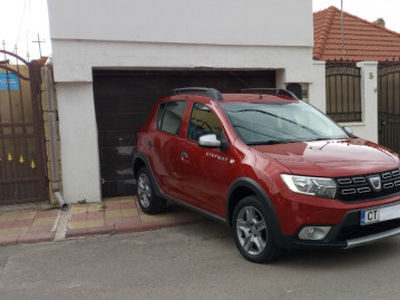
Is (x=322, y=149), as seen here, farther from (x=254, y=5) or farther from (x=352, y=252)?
(x=254, y=5)

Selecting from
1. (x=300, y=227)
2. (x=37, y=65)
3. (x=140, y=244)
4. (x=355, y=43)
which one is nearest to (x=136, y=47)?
(x=37, y=65)

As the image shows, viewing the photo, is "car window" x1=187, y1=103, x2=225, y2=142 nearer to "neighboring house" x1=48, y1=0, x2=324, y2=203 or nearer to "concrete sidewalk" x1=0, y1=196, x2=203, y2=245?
"concrete sidewalk" x1=0, y1=196, x2=203, y2=245

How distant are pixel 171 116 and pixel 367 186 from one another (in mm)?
2938

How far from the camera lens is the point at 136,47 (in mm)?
7363

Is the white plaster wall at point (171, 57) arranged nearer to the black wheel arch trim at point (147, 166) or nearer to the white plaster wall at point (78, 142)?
the white plaster wall at point (78, 142)

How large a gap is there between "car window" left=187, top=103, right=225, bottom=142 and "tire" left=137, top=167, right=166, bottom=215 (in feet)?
4.22

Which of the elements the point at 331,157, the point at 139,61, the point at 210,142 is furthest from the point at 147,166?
the point at 331,157

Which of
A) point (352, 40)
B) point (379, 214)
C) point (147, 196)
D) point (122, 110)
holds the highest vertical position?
point (352, 40)

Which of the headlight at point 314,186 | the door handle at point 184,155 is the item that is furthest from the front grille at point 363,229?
the door handle at point 184,155

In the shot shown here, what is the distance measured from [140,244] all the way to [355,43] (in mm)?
10629

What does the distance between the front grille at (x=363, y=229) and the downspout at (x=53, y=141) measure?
4.65 meters

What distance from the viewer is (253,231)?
4398 mm

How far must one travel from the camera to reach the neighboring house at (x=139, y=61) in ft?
23.3

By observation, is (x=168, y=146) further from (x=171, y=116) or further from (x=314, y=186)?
(x=314, y=186)
